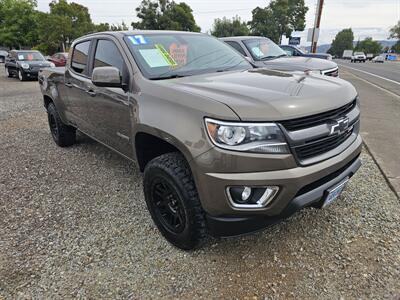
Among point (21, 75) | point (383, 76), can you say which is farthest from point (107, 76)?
point (383, 76)

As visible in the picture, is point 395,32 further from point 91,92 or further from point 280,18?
point 91,92

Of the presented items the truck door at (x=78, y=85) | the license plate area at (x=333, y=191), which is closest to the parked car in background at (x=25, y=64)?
the truck door at (x=78, y=85)

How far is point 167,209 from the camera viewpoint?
271 centimetres

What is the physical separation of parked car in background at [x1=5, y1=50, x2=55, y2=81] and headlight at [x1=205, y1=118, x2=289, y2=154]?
15566 mm

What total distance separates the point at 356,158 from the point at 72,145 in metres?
4.46

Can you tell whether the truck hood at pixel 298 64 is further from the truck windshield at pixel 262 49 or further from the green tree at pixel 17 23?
the green tree at pixel 17 23

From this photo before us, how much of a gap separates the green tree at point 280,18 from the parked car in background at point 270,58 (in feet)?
133

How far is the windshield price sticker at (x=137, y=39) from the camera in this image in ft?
10.3

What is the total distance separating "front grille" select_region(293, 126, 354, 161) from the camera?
213 centimetres

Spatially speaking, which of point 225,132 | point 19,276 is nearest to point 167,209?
point 225,132

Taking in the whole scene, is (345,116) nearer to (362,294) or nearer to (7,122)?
(362,294)

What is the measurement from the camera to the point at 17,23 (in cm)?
4434

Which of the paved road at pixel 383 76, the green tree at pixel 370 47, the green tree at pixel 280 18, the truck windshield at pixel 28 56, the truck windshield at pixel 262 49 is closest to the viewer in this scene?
the truck windshield at pixel 262 49

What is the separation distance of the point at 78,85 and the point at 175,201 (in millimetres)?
2284
